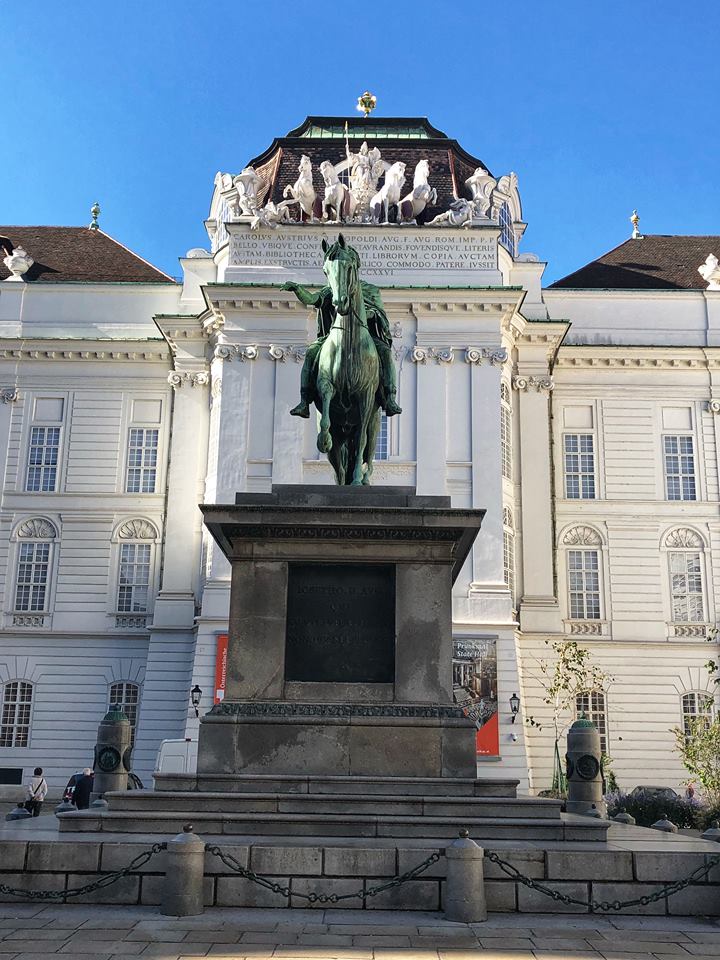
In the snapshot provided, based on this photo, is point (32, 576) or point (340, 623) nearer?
point (340, 623)

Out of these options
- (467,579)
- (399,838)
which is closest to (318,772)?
(399,838)

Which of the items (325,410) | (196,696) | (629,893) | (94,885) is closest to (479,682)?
(196,696)

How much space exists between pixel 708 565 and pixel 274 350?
1641 centimetres

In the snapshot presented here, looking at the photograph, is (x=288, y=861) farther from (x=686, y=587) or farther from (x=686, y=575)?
(x=686, y=575)

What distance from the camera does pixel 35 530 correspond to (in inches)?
1558

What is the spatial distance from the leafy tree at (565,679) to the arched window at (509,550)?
7.87ft

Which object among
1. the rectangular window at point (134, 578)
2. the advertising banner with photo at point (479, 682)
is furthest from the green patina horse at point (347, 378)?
the rectangular window at point (134, 578)

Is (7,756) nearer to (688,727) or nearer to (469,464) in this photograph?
(469,464)

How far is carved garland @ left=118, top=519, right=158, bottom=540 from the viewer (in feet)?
129

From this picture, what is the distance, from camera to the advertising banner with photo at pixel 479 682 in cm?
3366

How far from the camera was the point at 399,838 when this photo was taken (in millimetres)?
11430

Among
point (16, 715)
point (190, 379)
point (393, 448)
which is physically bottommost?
point (16, 715)

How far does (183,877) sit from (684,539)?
105 ft

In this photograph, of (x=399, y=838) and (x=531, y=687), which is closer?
(x=399, y=838)
